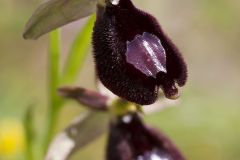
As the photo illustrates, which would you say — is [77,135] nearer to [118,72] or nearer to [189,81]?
[118,72]

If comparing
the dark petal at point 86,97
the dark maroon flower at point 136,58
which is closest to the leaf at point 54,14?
the dark maroon flower at point 136,58

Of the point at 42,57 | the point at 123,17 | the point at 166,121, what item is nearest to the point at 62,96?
the point at 123,17

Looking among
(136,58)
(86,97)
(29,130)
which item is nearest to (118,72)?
(136,58)

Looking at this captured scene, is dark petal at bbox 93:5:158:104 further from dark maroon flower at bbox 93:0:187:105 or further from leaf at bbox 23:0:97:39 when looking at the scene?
leaf at bbox 23:0:97:39

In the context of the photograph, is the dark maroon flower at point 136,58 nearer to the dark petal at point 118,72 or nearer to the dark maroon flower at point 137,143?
the dark petal at point 118,72

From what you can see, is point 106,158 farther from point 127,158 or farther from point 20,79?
point 20,79
